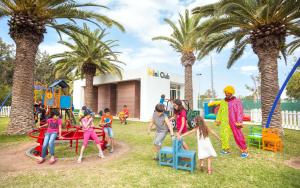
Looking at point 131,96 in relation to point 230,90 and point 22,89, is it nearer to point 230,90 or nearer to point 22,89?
point 22,89

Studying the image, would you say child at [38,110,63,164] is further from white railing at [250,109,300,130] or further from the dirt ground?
white railing at [250,109,300,130]

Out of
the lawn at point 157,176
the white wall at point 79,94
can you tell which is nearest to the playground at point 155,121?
the lawn at point 157,176

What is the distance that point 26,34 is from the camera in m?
10.7

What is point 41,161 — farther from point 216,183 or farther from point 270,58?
point 270,58

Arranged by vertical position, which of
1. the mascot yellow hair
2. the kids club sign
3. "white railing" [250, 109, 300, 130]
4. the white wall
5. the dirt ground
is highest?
the kids club sign

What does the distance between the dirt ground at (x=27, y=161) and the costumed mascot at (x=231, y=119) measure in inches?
128

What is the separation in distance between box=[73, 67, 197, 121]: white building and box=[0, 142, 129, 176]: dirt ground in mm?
12532

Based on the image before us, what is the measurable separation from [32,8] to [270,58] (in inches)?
469

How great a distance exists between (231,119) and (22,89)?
31.9 feet

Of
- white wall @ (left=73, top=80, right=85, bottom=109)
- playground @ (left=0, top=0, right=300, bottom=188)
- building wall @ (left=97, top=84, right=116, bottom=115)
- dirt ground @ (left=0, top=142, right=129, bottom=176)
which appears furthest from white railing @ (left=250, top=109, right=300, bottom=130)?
white wall @ (left=73, top=80, right=85, bottom=109)

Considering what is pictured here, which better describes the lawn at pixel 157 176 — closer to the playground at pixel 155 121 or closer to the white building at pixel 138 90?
the playground at pixel 155 121

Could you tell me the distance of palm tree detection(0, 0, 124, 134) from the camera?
406 inches

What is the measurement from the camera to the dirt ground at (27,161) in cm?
523

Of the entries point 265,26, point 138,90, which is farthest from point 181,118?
point 138,90
